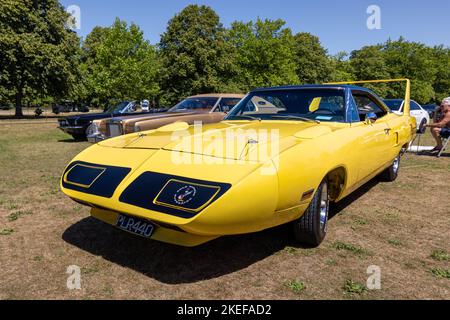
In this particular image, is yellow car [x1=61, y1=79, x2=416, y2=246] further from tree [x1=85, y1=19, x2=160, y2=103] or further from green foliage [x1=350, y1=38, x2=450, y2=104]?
green foliage [x1=350, y1=38, x2=450, y2=104]

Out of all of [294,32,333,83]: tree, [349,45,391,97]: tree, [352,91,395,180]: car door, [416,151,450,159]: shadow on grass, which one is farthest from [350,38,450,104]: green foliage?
[352,91,395,180]: car door

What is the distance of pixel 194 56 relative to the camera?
3212 centimetres

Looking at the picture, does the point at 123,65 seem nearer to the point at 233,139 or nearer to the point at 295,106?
the point at 295,106

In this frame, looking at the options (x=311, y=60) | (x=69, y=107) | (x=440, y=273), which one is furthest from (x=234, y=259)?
(x=69, y=107)

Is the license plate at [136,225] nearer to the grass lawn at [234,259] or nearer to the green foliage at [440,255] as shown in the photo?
the grass lawn at [234,259]

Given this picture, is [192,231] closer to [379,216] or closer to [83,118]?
[379,216]

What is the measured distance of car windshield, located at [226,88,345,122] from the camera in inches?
147

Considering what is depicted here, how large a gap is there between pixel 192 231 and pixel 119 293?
28.2 inches

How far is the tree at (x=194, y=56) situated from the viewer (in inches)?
1252

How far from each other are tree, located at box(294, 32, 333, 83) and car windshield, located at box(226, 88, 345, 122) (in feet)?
126

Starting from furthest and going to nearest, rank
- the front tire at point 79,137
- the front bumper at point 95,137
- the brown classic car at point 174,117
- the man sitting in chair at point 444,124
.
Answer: the front tire at point 79,137 → the front bumper at point 95,137 → the man sitting in chair at point 444,124 → the brown classic car at point 174,117

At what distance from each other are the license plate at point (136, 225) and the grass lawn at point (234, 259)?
352 mm

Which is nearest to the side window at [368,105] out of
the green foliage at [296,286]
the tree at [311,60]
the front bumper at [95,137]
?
the green foliage at [296,286]

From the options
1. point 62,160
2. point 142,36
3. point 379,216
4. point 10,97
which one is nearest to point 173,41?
point 142,36
